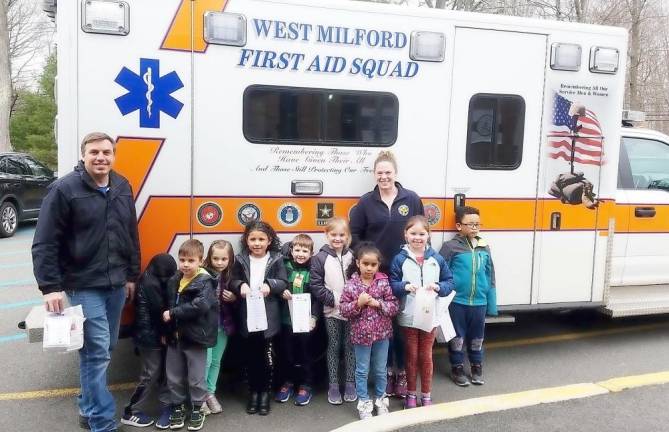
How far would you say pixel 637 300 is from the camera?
5.66m

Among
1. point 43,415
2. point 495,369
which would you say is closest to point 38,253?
point 43,415

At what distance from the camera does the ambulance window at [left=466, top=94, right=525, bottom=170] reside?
4.84 meters

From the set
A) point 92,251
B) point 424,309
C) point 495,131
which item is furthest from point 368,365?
point 495,131

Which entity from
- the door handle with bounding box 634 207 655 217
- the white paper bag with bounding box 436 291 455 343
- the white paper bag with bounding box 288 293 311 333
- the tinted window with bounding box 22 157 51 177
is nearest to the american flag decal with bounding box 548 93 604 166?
the door handle with bounding box 634 207 655 217

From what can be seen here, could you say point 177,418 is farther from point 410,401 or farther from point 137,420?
point 410,401

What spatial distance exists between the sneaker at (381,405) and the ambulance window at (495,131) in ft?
6.45

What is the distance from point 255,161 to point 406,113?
4.04 feet

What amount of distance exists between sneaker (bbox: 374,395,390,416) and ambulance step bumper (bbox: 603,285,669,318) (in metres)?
2.45

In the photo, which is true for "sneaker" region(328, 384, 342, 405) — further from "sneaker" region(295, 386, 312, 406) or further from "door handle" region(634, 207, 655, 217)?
"door handle" region(634, 207, 655, 217)

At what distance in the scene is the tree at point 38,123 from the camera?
25688mm

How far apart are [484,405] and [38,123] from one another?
26352 mm

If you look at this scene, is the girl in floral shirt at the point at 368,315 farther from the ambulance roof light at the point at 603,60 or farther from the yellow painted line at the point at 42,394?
the ambulance roof light at the point at 603,60

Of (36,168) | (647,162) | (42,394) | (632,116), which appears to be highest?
(632,116)

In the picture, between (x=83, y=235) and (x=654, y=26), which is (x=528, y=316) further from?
(x=654, y=26)
